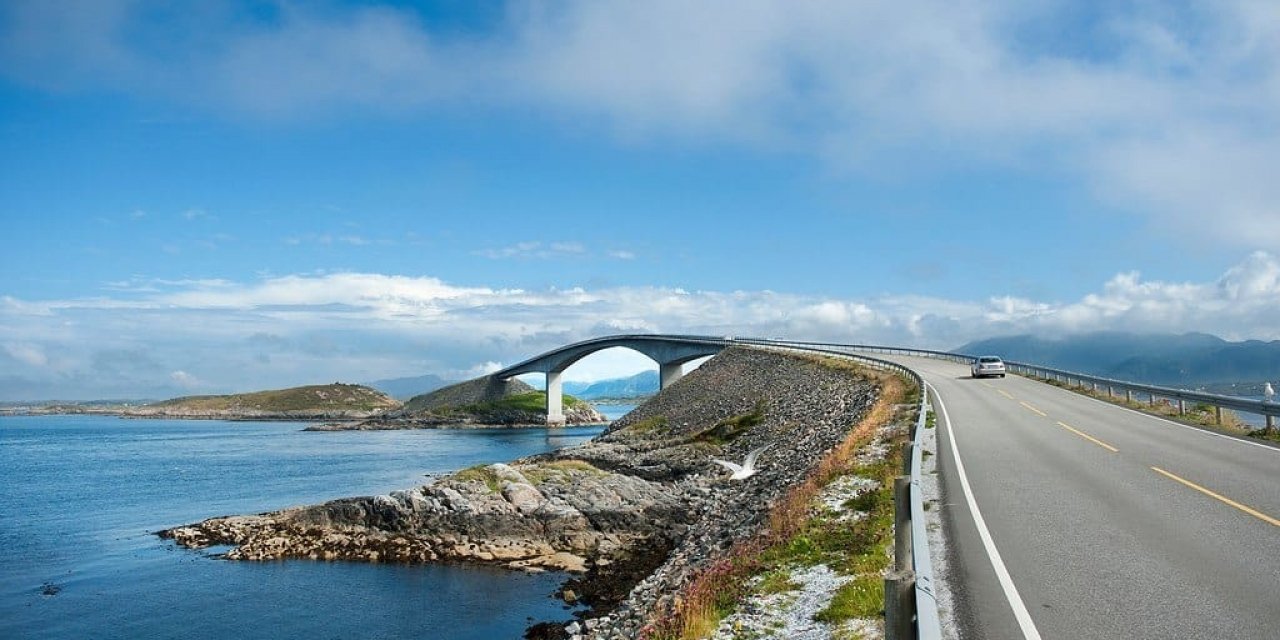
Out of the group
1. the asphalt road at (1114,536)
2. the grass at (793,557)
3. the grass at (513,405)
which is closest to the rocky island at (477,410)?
the grass at (513,405)

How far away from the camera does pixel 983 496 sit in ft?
46.6

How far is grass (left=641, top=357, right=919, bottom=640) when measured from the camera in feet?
34.3

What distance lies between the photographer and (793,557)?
40.0ft

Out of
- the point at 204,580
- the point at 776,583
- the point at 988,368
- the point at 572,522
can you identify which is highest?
the point at 988,368

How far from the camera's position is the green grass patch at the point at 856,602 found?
8.86 metres

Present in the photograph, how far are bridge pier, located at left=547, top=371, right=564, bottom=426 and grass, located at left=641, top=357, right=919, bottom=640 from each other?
114773 mm

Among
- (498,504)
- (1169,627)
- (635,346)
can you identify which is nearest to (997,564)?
(1169,627)

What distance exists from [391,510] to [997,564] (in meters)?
25.8

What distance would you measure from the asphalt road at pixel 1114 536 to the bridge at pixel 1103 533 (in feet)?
0.08

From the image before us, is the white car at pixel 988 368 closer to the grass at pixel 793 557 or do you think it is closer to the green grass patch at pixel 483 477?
the green grass patch at pixel 483 477

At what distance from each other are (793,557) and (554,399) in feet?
399

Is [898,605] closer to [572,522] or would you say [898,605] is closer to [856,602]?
[856,602]

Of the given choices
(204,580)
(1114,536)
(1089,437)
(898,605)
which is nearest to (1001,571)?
(1114,536)

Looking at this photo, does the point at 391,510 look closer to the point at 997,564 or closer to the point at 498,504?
the point at 498,504
